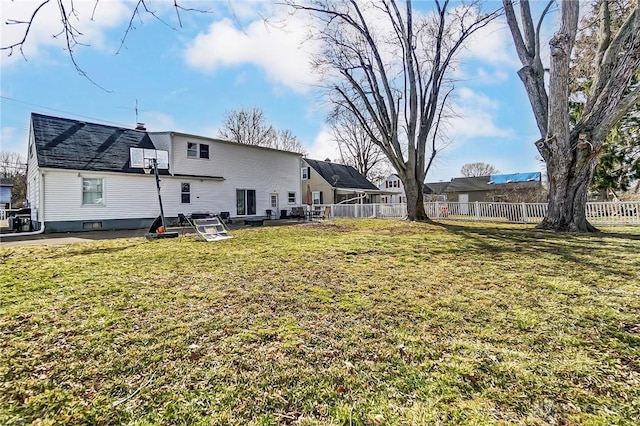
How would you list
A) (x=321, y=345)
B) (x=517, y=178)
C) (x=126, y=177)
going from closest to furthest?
(x=321, y=345) < (x=126, y=177) < (x=517, y=178)

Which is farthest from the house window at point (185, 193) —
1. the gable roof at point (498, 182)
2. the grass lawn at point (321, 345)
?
the gable roof at point (498, 182)

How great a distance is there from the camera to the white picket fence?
12.2 m

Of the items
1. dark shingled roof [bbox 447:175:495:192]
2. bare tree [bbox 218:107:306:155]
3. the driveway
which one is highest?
bare tree [bbox 218:107:306:155]

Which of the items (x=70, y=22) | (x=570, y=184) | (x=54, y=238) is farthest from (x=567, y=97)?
(x=54, y=238)

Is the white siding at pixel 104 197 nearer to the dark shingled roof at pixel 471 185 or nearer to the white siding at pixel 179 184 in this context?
the white siding at pixel 179 184

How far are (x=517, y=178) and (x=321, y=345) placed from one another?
38061 mm

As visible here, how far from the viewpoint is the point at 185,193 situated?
52.2ft

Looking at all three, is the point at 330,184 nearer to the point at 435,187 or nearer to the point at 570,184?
the point at 570,184

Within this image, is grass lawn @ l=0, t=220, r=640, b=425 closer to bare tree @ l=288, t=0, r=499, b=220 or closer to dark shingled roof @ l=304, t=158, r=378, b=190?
bare tree @ l=288, t=0, r=499, b=220

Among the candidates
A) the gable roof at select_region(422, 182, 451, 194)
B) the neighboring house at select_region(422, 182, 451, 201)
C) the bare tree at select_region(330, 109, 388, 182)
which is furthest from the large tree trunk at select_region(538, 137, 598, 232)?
the gable roof at select_region(422, 182, 451, 194)

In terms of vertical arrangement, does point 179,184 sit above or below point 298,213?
above

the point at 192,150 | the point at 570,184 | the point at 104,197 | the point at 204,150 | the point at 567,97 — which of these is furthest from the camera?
the point at 204,150

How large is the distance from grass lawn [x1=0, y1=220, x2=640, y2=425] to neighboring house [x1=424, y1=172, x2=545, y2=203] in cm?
2985

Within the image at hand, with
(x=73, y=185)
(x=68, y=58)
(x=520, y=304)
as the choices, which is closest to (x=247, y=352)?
(x=520, y=304)
